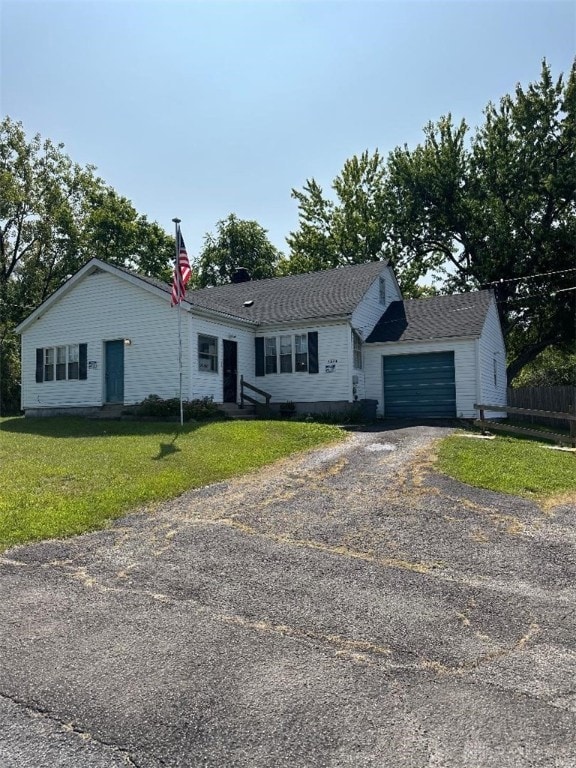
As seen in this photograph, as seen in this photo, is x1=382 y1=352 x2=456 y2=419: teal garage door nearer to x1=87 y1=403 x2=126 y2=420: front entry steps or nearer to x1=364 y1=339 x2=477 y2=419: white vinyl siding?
x1=364 y1=339 x2=477 y2=419: white vinyl siding

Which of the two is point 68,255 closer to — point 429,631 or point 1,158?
point 1,158

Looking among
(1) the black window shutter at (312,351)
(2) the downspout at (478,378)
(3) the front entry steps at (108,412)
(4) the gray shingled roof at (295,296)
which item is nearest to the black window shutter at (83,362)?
(3) the front entry steps at (108,412)

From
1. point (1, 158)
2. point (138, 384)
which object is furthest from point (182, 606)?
point (1, 158)

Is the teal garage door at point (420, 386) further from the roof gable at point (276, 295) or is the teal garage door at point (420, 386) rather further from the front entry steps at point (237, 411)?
the front entry steps at point (237, 411)

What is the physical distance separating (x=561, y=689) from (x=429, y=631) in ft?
3.33

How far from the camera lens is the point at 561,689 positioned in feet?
11.6

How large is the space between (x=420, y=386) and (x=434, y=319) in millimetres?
2907

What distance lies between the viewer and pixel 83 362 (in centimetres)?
2075

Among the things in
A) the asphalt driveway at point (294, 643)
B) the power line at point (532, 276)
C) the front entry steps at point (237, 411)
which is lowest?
the asphalt driveway at point (294, 643)

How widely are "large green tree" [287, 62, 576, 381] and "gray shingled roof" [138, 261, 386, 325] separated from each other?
403 inches

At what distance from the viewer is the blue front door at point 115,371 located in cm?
2000

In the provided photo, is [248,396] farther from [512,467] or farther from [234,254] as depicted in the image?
[234,254]

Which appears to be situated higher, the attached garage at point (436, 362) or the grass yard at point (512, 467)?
the attached garage at point (436, 362)

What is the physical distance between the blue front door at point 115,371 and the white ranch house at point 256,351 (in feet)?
0.14
